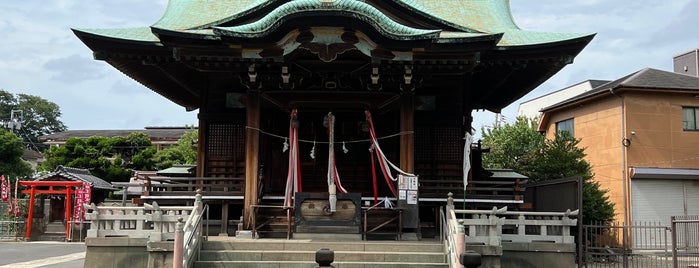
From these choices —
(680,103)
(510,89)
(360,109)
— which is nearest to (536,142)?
(680,103)

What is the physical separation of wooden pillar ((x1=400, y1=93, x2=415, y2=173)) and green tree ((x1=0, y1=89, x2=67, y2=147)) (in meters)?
87.0

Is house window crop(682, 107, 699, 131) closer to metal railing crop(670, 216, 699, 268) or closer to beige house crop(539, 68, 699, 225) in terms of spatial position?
beige house crop(539, 68, 699, 225)

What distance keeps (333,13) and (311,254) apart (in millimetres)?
5021

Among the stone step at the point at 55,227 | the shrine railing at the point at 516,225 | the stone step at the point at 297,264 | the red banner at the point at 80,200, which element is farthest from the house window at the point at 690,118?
the stone step at the point at 55,227

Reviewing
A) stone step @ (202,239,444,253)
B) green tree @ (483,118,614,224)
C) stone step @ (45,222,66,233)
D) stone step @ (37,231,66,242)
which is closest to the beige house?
green tree @ (483,118,614,224)

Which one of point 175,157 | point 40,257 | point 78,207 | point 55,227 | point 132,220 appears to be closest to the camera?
point 132,220

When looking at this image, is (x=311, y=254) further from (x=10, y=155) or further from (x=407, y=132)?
(x=10, y=155)

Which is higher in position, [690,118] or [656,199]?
[690,118]

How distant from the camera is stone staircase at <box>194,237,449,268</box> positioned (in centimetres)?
1169

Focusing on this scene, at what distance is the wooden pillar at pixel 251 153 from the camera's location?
1432 centimetres

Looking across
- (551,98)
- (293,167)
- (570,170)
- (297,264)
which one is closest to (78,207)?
(293,167)

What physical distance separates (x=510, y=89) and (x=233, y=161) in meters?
8.68

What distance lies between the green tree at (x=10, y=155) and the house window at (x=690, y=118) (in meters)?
43.3

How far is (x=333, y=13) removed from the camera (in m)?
12.9
